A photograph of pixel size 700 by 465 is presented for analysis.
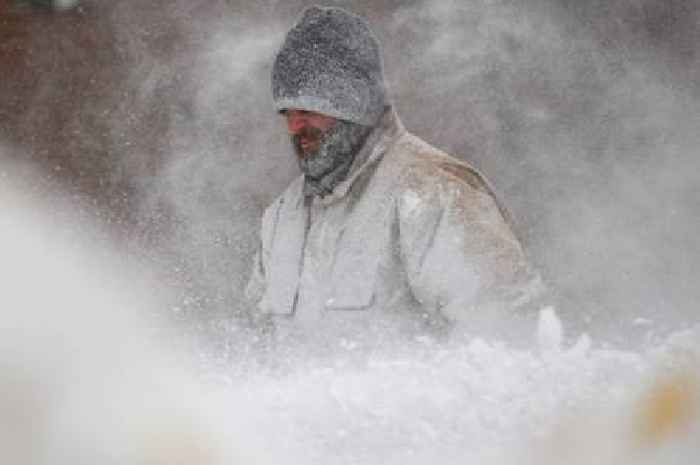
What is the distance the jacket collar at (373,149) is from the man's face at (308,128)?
87mm

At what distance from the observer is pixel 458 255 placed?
362 centimetres

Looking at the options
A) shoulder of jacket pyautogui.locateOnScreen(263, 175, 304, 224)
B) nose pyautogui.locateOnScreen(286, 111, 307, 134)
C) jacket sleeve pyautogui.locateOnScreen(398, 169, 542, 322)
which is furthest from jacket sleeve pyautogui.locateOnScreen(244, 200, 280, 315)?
jacket sleeve pyautogui.locateOnScreen(398, 169, 542, 322)

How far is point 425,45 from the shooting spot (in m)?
4.29

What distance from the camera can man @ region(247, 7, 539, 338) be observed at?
3625mm

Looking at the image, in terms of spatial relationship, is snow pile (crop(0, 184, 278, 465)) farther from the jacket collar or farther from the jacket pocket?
the jacket collar

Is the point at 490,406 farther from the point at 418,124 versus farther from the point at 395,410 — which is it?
the point at 418,124

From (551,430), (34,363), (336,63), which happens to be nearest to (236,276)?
(34,363)

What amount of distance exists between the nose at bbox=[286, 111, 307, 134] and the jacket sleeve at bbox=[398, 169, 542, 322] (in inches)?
10.1

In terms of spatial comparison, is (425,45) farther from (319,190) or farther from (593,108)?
(319,190)

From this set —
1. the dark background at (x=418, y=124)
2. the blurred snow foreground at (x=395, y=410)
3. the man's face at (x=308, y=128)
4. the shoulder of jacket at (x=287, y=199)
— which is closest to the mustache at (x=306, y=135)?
the man's face at (x=308, y=128)

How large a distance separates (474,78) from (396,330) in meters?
0.84

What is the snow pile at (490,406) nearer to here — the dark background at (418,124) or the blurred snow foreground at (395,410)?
the blurred snow foreground at (395,410)

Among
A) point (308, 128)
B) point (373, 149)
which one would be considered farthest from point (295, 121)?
point (373, 149)

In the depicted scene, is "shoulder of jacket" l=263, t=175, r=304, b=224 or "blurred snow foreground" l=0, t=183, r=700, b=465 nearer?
"blurred snow foreground" l=0, t=183, r=700, b=465
